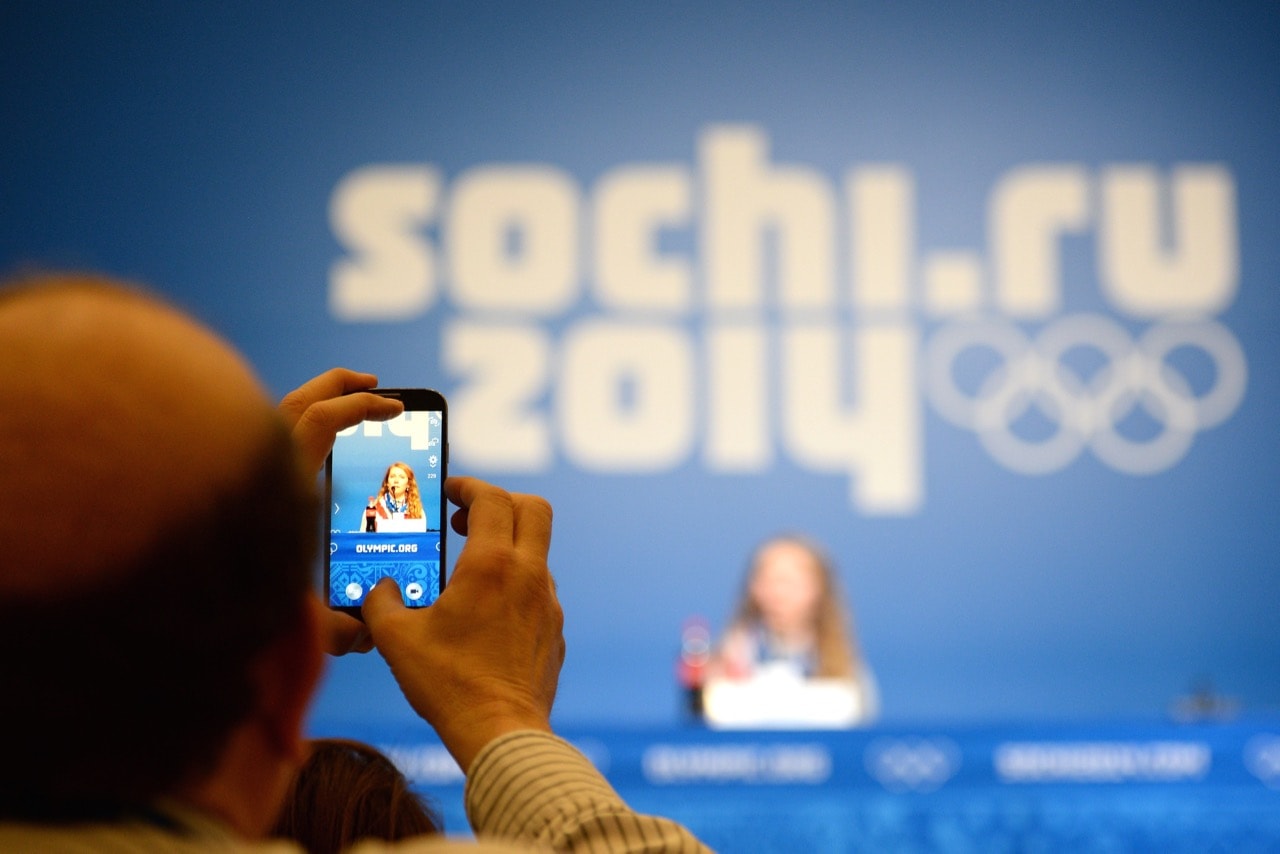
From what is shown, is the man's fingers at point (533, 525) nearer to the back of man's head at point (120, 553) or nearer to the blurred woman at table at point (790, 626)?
the back of man's head at point (120, 553)

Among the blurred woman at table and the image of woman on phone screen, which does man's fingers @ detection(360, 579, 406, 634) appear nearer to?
the image of woman on phone screen

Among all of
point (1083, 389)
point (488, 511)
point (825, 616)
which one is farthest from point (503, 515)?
point (1083, 389)

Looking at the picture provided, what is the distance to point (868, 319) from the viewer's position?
5.41 m

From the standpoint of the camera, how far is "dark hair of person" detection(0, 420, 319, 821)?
1.33 ft

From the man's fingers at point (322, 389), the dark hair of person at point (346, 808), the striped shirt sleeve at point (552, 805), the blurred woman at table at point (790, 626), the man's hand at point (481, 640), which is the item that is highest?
the man's fingers at point (322, 389)

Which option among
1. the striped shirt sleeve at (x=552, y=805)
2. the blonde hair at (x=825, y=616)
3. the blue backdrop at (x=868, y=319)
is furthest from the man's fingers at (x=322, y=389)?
the blue backdrop at (x=868, y=319)

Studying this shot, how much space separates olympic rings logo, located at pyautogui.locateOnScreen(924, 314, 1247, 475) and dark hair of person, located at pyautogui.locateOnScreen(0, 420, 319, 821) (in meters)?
5.17

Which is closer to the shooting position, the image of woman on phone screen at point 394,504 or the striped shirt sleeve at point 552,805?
the striped shirt sleeve at point 552,805

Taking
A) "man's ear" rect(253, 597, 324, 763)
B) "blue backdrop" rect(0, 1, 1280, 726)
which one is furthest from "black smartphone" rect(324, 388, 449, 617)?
"blue backdrop" rect(0, 1, 1280, 726)

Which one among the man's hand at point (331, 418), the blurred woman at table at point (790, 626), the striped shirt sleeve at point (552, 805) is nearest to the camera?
the striped shirt sleeve at point (552, 805)

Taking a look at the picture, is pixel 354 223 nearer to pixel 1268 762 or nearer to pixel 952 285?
pixel 952 285

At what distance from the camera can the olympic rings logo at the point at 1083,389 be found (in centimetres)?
541

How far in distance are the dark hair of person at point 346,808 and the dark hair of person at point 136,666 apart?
0.65 metres

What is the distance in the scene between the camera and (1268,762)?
293 centimetres
